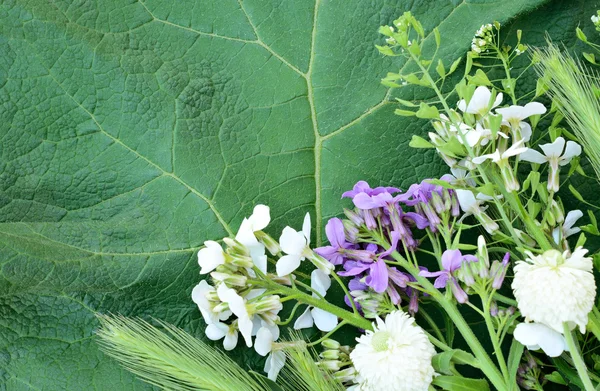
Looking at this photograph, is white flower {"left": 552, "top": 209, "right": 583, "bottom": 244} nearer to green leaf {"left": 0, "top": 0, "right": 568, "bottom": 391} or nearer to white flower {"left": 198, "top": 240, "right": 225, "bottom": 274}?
green leaf {"left": 0, "top": 0, "right": 568, "bottom": 391}

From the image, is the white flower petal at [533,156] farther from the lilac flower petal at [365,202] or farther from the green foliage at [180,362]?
the green foliage at [180,362]

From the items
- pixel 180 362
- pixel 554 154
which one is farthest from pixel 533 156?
pixel 180 362

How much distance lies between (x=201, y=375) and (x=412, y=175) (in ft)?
1.41

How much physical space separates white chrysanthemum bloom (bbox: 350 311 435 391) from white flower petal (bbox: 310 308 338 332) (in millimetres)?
132

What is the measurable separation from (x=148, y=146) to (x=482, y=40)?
18.3 inches

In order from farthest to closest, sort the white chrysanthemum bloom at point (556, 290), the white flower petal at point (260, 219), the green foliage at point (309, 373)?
1. the white flower petal at point (260, 219)
2. the green foliage at point (309, 373)
3. the white chrysanthemum bloom at point (556, 290)

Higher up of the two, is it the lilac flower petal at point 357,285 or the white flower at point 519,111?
the white flower at point 519,111

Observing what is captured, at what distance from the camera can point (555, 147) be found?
0.87 m

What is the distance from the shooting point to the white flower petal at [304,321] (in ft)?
3.09

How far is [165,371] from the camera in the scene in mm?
840

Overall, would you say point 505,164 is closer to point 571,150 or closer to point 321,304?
point 571,150

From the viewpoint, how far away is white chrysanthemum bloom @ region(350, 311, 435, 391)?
74 cm

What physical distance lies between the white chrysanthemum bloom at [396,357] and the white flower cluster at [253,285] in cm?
9

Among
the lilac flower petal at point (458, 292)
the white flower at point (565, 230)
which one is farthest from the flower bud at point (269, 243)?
the white flower at point (565, 230)
